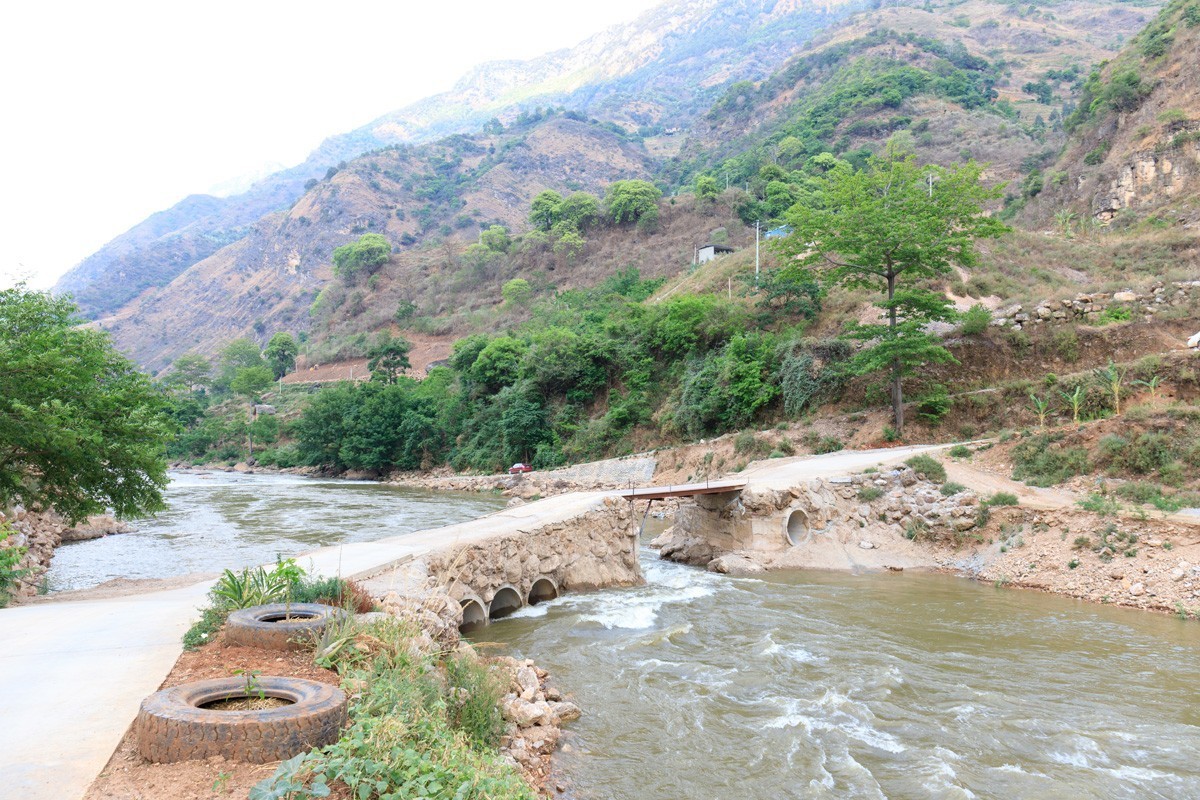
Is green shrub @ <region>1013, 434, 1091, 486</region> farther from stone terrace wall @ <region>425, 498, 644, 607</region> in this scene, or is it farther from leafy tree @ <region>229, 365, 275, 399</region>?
leafy tree @ <region>229, 365, 275, 399</region>

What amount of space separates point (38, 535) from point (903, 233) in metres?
26.9

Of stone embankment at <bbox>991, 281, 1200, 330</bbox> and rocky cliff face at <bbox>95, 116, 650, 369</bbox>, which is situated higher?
rocky cliff face at <bbox>95, 116, 650, 369</bbox>

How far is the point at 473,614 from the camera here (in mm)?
11641

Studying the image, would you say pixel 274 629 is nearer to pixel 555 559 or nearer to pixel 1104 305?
pixel 555 559

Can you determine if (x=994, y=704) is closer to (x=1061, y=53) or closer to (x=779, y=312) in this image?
(x=779, y=312)

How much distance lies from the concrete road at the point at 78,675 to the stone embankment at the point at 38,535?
4191 mm

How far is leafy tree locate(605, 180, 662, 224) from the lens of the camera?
247 feet

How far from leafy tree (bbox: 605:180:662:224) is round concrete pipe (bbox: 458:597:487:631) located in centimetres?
6737

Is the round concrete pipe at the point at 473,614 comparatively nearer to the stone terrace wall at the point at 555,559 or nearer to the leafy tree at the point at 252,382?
the stone terrace wall at the point at 555,559

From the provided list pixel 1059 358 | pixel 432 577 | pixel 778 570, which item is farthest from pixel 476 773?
pixel 1059 358

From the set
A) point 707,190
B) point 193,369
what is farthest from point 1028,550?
point 193,369

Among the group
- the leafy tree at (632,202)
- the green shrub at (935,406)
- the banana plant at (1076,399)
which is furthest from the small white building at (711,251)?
the banana plant at (1076,399)

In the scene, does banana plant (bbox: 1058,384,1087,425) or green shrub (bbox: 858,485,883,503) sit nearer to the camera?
green shrub (bbox: 858,485,883,503)

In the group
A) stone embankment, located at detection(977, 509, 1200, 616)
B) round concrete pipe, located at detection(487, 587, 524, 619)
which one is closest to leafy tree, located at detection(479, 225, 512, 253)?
stone embankment, located at detection(977, 509, 1200, 616)
